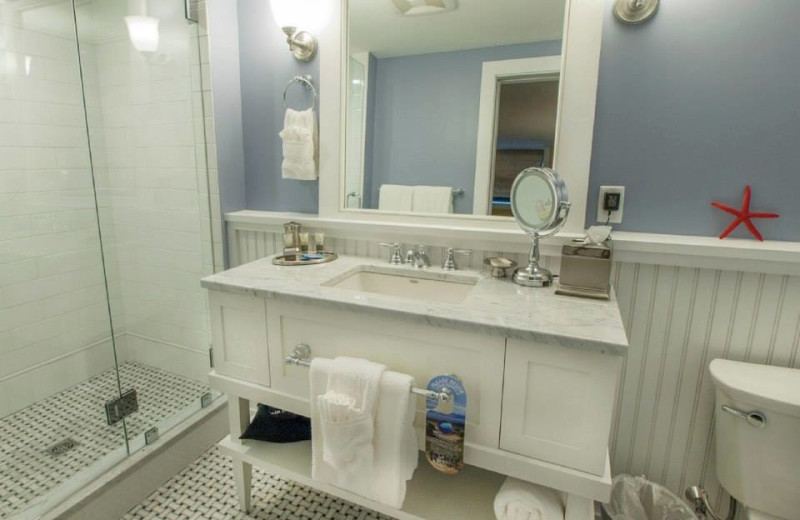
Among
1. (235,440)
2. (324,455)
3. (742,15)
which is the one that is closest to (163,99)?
(235,440)

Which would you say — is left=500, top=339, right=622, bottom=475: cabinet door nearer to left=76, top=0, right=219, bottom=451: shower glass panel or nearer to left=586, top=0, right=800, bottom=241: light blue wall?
left=586, top=0, right=800, bottom=241: light blue wall

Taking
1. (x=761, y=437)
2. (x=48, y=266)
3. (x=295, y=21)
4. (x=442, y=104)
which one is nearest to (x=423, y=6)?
(x=442, y=104)

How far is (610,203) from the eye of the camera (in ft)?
4.13

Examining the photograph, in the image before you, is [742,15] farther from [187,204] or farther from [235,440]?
[187,204]

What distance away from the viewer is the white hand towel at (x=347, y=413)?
0.96 metres

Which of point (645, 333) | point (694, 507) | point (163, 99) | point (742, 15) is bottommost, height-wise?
point (694, 507)

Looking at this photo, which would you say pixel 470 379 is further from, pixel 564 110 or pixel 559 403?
pixel 564 110

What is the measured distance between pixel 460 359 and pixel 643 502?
86 centimetres

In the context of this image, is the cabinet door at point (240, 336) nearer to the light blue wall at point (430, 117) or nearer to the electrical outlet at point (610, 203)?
the light blue wall at point (430, 117)

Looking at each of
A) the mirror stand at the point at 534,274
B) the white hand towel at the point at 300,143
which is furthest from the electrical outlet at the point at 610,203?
the white hand towel at the point at 300,143

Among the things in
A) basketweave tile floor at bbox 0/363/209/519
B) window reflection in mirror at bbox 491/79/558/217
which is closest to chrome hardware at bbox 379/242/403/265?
window reflection in mirror at bbox 491/79/558/217

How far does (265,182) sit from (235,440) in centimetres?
105

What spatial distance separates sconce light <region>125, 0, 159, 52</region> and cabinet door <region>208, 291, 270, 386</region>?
4.19 ft

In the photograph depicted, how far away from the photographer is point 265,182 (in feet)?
5.86
